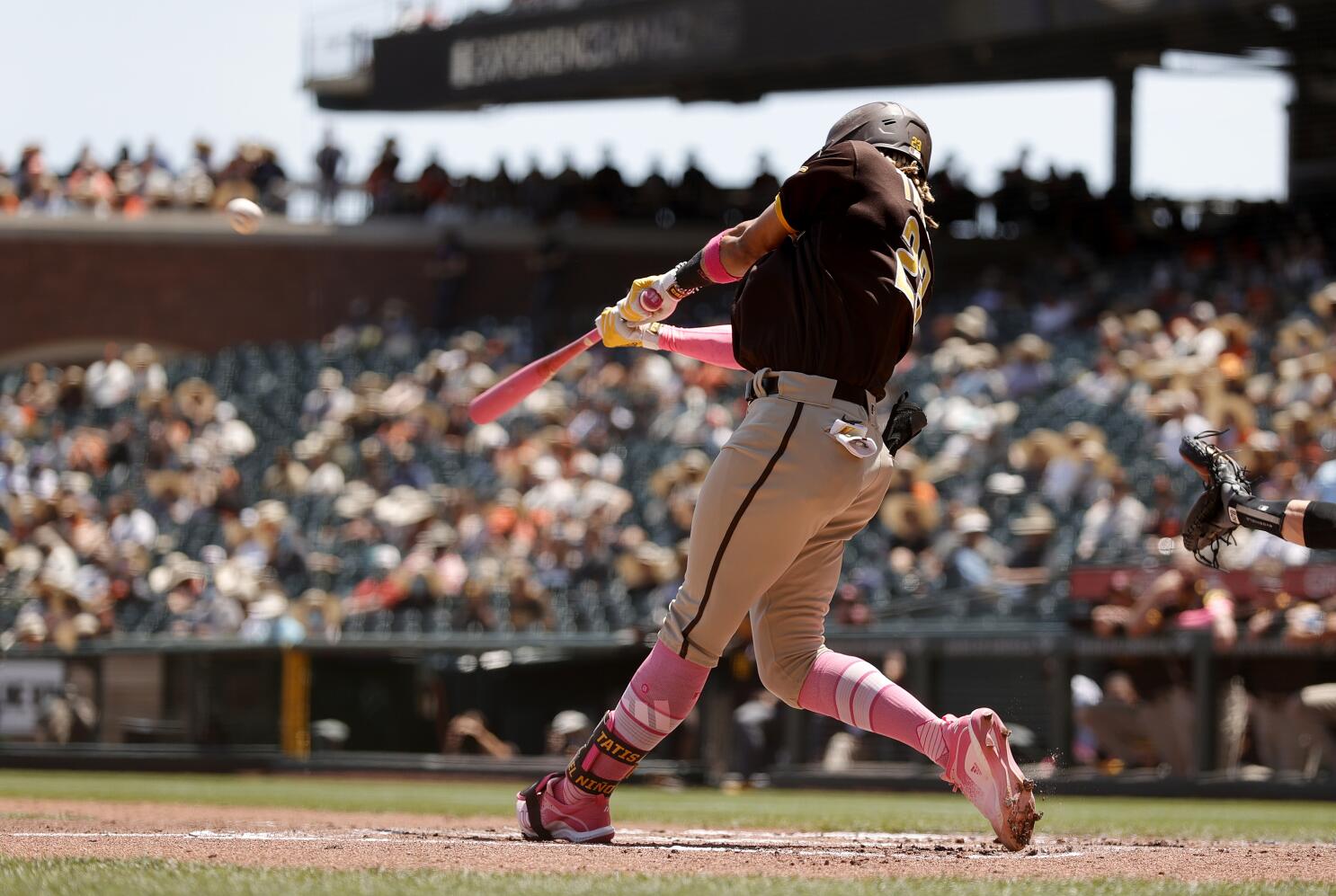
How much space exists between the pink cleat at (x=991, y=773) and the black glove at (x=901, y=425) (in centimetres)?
77

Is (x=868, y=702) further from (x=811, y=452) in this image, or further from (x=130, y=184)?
(x=130, y=184)

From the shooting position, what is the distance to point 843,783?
10.9 m

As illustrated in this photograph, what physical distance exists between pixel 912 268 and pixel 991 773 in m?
1.26

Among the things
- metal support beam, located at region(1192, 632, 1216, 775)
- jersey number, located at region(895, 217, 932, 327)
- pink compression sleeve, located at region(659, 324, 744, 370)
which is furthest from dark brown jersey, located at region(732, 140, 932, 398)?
metal support beam, located at region(1192, 632, 1216, 775)

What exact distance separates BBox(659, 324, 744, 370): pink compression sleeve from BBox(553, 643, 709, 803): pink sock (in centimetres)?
87

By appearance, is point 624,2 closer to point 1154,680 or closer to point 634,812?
point 1154,680

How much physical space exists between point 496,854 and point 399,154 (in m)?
23.7

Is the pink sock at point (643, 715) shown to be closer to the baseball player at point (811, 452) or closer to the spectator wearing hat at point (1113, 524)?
the baseball player at point (811, 452)

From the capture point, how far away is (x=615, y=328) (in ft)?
17.0

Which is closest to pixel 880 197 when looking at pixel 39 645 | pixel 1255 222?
pixel 39 645

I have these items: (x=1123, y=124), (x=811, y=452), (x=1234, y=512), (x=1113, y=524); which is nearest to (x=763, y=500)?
(x=811, y=452)

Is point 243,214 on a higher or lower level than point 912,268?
higher

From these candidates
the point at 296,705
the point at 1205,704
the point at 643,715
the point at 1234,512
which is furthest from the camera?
the point at 296,705

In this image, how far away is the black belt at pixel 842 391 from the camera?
4.68m
